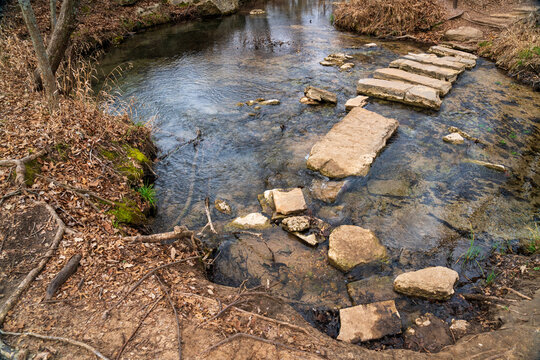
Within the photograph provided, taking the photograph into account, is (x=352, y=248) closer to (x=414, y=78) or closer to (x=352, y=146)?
(x=352, y=146)

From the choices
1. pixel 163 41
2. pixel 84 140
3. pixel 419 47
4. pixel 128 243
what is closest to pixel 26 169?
pixel 84 140

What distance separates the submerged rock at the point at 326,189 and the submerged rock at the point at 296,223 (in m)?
0.59

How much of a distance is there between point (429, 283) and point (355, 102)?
4.70m

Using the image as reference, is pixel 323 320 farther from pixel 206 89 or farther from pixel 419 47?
A: pixel 419 47

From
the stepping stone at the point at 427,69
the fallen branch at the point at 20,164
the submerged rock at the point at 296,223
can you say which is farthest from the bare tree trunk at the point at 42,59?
the stepping stone at the point at 427,69

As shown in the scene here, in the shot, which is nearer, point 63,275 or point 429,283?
point 63,275

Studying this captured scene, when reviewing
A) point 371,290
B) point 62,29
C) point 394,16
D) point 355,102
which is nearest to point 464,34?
point 394,16

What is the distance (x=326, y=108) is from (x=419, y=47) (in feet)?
18.0

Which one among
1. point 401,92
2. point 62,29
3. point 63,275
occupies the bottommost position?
point 63,275

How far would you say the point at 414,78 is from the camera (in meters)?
7.72

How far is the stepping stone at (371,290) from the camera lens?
338 centimetres

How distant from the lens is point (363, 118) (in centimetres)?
617

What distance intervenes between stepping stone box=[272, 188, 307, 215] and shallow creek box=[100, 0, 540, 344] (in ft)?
0.66

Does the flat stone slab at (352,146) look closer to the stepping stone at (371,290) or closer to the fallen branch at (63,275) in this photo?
the stepping stone at (371,290)
